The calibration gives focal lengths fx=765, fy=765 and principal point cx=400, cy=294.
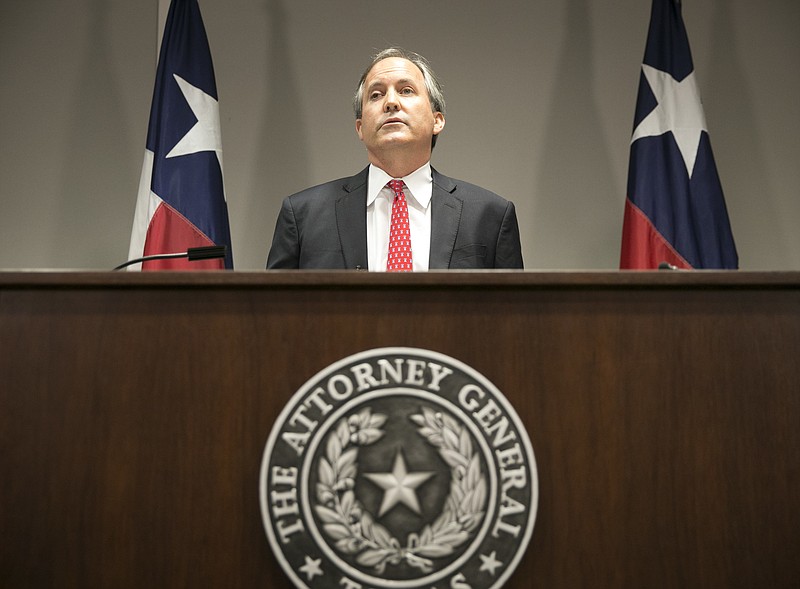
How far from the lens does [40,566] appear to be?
1105 mm

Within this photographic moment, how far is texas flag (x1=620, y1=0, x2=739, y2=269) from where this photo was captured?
8.84 feet

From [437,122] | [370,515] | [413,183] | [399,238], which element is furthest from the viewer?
[437,122]

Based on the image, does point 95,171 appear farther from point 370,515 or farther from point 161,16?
point 370,515

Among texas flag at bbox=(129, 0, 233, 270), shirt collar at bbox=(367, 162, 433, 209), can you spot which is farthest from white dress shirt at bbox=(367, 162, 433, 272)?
texas flag at bbox=(129, 0, 233, 270)

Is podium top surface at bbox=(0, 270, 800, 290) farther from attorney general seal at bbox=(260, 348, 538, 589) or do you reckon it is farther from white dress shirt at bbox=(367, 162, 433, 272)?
white dress shirt at bbox=(367, 162, 433, 272)

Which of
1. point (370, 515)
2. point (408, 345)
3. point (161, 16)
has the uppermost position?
point (161, 16)

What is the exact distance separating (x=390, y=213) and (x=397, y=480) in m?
1.24

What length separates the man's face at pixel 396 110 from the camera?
2.29 m

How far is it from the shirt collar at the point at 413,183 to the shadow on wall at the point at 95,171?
49.7 inches

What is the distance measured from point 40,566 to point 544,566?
73cm

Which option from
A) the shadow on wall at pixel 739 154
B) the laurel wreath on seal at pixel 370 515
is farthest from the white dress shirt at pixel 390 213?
the shadow on wall at pixel 739 154

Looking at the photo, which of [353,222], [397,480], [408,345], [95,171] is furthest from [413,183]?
[95,171]

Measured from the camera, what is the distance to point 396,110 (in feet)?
7.61

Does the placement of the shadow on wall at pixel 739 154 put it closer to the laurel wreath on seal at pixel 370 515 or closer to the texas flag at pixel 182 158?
the texas flag at pixel 182 158
